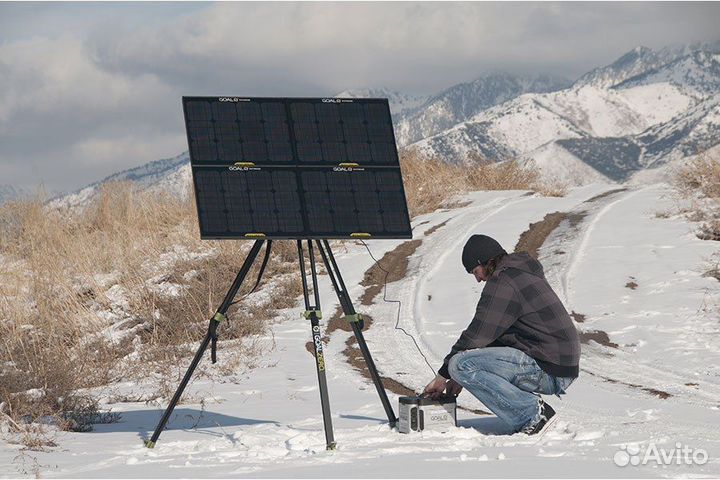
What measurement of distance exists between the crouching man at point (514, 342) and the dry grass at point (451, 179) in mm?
13366

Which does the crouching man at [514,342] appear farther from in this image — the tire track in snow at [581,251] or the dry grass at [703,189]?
the dry grass at [703,189]

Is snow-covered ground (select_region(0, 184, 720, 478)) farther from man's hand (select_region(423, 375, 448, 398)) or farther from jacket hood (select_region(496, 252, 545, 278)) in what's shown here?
jacket hood (select_region(496, 252, 545, 278))

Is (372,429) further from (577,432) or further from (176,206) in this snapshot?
(176,206)

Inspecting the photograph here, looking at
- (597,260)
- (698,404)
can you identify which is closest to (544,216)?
(597,260)

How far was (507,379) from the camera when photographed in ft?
23.6

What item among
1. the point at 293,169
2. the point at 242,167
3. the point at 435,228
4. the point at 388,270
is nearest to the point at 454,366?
the point at 293,169

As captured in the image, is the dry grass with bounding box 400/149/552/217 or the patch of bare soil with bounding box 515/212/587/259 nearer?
the patch of bare soil with bounding box 515/212/587/259

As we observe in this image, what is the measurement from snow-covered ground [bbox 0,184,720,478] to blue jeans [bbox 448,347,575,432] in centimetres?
23

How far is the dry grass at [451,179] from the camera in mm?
21875

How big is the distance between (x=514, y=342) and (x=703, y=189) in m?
12.1

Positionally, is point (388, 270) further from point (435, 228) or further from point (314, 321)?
point (314, 321)

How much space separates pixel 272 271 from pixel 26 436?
8969 millimetres

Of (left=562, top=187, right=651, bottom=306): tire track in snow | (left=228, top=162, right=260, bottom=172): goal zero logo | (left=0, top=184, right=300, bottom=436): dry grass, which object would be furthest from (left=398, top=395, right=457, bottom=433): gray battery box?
(left=562, top=187, right=651, bottom=306): tire track in snow

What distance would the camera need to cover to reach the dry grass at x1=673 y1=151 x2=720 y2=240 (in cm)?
1546
